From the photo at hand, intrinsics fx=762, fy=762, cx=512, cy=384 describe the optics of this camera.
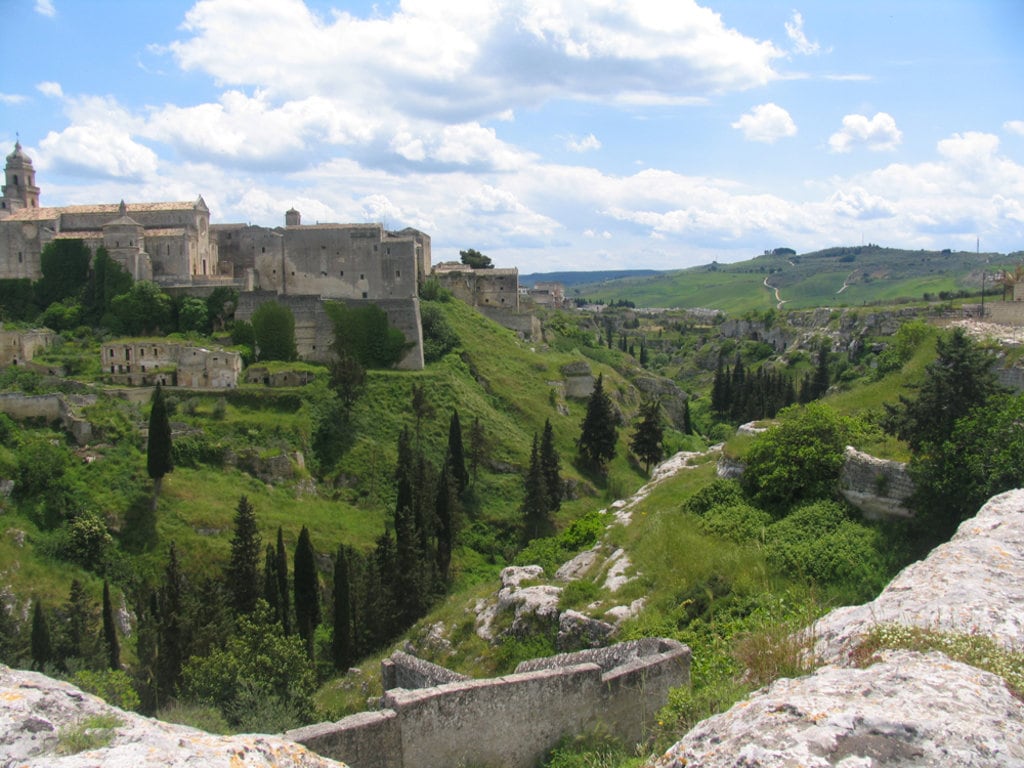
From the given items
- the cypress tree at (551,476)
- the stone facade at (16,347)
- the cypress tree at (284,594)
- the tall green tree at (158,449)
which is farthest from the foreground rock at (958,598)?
the stone facade at (16,347)

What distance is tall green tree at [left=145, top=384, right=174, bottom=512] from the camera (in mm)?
37438

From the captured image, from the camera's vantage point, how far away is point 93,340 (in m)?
50.2

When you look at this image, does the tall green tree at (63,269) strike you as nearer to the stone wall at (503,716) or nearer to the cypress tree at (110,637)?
the cypress tree at (110,637)

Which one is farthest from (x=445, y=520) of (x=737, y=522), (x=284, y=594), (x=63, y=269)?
(x=63, y=269)

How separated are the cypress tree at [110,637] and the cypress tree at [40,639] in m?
2.00

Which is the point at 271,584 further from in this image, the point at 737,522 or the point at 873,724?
the point at 873,724

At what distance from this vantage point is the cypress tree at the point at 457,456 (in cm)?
4538

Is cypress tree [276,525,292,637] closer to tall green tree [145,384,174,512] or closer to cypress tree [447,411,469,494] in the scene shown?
tall green tree [145,384,174,512]

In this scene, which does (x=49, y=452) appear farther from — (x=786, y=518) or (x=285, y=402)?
(x=786, y=518)

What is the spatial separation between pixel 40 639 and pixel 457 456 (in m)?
23.0

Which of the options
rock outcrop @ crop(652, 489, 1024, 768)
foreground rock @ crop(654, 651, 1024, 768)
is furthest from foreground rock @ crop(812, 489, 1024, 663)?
foreground rock @ crop(654, 651, 1024, 768)

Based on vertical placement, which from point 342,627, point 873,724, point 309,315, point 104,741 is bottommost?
point 342,627

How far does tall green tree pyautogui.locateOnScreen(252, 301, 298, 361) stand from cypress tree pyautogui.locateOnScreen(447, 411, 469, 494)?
13414 mm

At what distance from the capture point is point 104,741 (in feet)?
20.6
